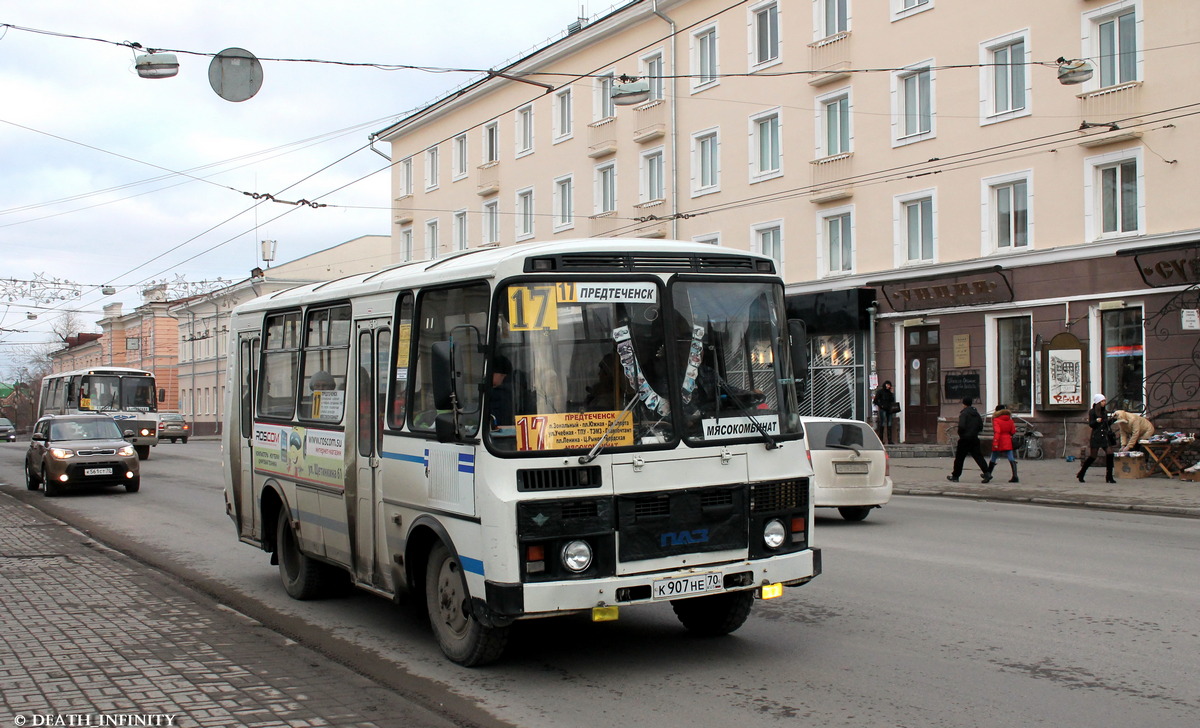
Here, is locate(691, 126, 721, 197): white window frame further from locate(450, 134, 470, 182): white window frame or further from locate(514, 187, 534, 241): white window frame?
locate(450, 134, 470, 182): white window frame

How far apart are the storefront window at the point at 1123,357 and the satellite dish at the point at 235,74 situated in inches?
706

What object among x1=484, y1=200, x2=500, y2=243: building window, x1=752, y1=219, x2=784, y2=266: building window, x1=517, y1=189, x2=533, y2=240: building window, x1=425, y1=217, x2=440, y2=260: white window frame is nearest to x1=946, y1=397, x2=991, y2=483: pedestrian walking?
x1=752, y1=219, x2=784, y2=266: building window

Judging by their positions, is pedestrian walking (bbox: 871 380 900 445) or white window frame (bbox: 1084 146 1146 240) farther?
pedestrian walking (bbox: 871 380 900 445)

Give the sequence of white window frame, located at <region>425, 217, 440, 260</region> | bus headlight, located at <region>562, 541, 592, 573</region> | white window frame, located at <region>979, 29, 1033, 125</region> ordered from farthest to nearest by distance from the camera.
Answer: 1. white window frame, located at <region>425, 217, 440, 260</region>
2. white window frame, located at <region>979, 29, 1033, 125</region>
3. bus headlight, located at <region>562, 541, 592, 573</region>

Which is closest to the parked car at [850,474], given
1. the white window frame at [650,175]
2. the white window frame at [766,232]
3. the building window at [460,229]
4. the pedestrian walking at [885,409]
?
the pedestrian walking at [885,409]

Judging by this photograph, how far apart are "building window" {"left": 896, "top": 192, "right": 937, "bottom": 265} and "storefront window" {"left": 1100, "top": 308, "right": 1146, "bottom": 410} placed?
531 centimetres

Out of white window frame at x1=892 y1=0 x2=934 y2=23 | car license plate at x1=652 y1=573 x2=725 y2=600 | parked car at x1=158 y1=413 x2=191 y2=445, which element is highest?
white window frame at x1=892 y1=0 x2=934 y2=23

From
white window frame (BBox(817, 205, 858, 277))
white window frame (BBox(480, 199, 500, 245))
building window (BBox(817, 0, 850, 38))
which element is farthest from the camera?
white window frame (BBox(480, 199, 500, 245))

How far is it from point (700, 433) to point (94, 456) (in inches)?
709

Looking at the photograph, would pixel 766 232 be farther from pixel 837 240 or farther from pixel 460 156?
pixel 460 156

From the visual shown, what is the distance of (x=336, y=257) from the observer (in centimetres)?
7250

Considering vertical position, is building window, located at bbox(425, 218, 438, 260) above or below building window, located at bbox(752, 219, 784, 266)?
above

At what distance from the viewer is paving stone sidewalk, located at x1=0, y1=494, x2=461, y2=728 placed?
19.5ft

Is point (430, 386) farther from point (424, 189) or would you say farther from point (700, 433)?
point (424, 189)
